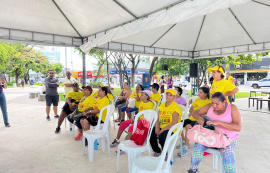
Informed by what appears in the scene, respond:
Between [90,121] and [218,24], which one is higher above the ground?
[218,24]

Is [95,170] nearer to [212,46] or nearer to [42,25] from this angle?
[42,25]

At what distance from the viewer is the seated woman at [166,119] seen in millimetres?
2791

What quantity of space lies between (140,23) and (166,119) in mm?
2190

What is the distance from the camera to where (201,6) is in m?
2.76

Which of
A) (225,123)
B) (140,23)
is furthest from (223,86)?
(140,23)

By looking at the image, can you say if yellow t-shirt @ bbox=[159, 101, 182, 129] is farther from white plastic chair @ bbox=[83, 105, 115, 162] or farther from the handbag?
white plastic chair @ bbox=[83, 105, 115, 162]

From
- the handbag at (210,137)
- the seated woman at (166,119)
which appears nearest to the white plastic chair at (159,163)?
the handbag at (210,137)

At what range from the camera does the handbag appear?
82.0 inches

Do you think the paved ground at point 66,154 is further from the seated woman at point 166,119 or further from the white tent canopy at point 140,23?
the white tent canopy at point 140,23

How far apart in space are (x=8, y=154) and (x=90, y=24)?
3693 mm

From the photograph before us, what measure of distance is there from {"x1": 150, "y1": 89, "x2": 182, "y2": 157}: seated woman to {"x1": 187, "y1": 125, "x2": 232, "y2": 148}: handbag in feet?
1.94

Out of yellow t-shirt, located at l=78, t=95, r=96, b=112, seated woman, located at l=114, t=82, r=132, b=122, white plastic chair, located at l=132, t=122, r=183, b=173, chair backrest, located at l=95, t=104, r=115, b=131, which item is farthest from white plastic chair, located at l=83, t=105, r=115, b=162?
seated woman, located at l=114, t=82, r=132, b=122

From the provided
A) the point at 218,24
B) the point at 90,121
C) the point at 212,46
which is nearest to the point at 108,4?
the point at 90,121

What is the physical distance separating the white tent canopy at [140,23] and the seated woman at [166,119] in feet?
4.57
